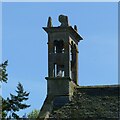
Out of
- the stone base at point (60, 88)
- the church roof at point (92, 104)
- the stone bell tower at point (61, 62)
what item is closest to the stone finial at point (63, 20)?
the stone bell tower at point (61, 62)

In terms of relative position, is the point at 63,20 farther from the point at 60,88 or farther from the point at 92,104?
the point at 92,104

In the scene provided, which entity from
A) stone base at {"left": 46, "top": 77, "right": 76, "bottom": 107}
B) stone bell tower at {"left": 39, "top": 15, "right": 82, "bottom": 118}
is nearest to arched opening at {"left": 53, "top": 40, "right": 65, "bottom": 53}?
stone bell tower at {"left": 39, "top": 15, "right": 82, "bottom": 118}

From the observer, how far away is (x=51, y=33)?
35.3 metres

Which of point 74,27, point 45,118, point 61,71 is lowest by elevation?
point 45,118

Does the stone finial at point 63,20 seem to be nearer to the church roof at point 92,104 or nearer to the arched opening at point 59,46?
the arched opening at point 59,46

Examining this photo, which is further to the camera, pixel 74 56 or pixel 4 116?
pixel 74 56

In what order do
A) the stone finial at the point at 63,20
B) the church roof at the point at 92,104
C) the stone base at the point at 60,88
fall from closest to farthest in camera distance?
the church roof at the point at 92,104
the stone base at the point at 60,88
the stone finial at the point at 63,20

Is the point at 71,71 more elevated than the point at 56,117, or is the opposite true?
the point at 71,71

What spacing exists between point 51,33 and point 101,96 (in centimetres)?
407

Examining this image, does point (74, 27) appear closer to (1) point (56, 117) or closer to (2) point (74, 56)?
(2) point (74, 56)

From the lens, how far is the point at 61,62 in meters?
35.2

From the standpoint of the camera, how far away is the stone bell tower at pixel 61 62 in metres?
34.5

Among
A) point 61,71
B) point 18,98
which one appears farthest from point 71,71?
point 18,98

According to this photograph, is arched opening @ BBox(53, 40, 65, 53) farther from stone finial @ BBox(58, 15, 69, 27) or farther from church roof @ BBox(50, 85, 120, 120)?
church roof @ BBox(50, 85, 120, 120)
